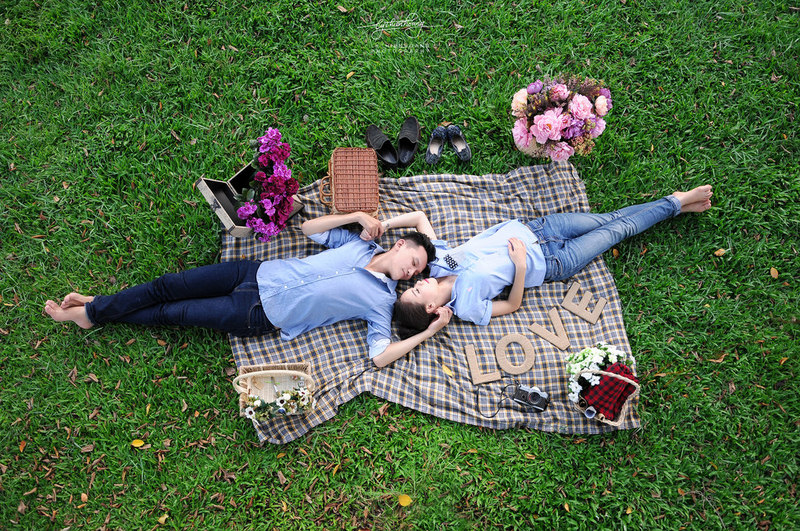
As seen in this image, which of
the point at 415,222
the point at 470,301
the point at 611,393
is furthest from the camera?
the point at 415,222

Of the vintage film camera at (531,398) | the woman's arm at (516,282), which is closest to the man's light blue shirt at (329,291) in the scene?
the woman's arm at (516,282)

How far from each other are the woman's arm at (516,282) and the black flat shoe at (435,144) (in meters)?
1.42

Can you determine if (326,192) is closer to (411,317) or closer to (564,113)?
(411,317)

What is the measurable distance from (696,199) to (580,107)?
2.05m

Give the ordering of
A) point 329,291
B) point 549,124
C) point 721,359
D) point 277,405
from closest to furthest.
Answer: point 277,405
point 549,124
point 329,291
point 721,359

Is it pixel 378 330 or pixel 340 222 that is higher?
pixel 340 222

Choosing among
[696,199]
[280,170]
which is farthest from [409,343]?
[696,199]

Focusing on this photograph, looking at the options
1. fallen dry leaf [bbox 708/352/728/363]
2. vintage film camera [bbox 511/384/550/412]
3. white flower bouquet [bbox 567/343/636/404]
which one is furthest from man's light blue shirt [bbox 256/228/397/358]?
fallen dry leaf [bbox 708/352/728/363]

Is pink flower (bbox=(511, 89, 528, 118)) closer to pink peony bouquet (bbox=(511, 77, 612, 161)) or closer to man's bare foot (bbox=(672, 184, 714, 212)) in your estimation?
pink peony bouquet (bbox=(511, 77, 612, 161))

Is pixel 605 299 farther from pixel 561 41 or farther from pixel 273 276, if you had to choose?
pixel 273 276

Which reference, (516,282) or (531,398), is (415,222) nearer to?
(516,282)

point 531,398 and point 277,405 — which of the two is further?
point 531,398

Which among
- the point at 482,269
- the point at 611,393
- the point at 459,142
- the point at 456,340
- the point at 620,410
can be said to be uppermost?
the point at 459,142

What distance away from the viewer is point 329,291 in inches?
205
